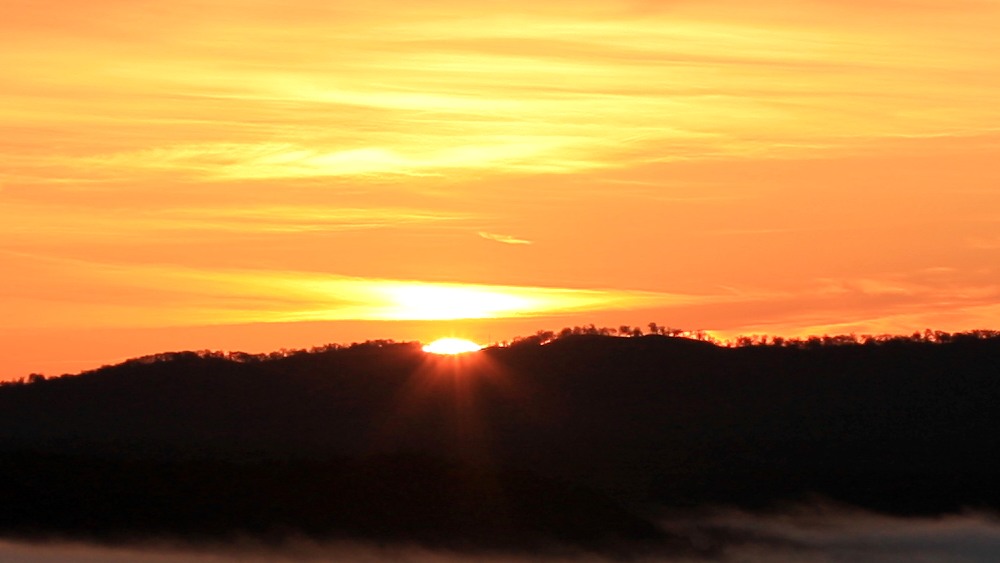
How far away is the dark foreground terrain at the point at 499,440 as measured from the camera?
64062 mm

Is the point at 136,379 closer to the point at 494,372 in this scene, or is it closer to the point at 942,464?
the point at 494,372

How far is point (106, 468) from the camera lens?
64.8 metres

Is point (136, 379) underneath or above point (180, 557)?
above

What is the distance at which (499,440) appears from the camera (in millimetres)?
71250

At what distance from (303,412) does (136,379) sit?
17.9 ft

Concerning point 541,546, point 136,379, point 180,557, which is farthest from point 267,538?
point 136,379

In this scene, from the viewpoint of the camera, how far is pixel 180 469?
65.2 meters

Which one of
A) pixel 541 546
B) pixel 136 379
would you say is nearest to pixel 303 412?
pixel 136 379

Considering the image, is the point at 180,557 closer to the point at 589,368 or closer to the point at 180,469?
the point at 180,469

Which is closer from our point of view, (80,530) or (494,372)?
(80,530)

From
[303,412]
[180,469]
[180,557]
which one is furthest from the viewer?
[303,412]

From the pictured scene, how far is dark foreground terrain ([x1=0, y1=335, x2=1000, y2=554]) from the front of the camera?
64.1 meters

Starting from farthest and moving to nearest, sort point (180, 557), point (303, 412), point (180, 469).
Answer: point (303, 412) → point (180, 469) → point (180, 557)

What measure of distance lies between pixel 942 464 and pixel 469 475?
1472cm
